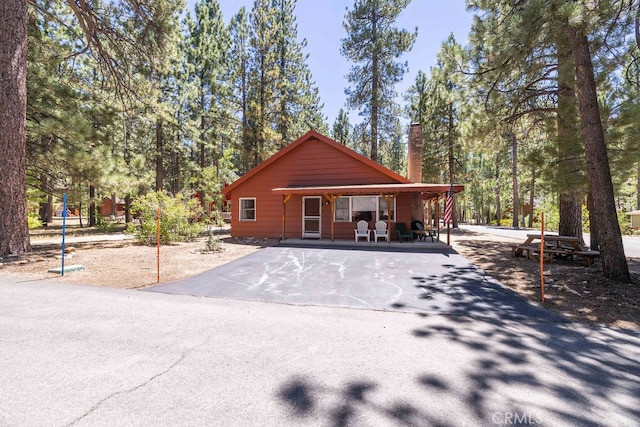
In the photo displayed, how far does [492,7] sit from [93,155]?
1315cm

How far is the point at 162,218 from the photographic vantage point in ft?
39.7

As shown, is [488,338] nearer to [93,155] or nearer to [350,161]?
[350,161]

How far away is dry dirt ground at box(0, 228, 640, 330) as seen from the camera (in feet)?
14.1

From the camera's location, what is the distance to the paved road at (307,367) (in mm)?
1977

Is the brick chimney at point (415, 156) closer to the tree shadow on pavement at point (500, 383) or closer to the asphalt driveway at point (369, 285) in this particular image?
the asphalt driveway at point (369, 285)

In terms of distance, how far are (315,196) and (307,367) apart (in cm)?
1168
